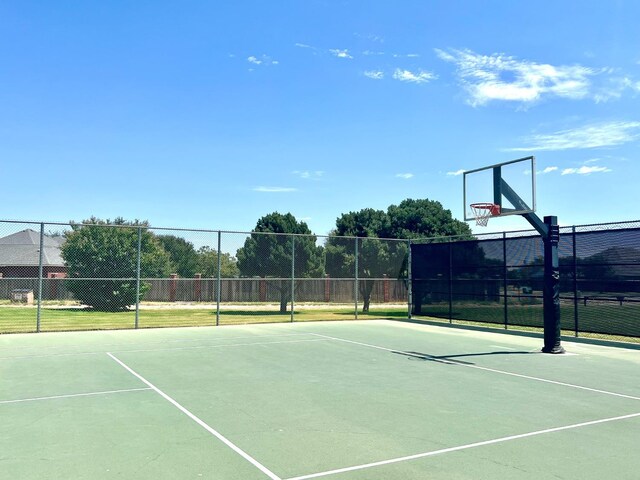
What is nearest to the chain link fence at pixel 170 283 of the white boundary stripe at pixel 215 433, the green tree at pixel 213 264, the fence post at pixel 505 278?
the green tree at pixel 213 264

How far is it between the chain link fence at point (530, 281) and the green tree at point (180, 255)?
9.55m

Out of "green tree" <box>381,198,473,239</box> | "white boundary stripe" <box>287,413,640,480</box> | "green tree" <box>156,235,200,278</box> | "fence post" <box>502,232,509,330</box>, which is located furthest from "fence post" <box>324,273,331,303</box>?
"white boundary stripe" <box>287,413,640,480</box>

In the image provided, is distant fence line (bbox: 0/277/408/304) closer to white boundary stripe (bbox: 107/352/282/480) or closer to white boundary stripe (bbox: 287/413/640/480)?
white boundary stripe (bbox: 107/352/282/480)

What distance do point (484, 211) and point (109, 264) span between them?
57.0 feet

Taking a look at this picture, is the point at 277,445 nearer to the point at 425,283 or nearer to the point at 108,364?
the point at 108,364

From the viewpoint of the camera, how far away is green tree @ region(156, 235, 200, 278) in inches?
888

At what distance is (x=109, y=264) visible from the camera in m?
24.0

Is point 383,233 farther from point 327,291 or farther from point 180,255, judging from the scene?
point 180,255

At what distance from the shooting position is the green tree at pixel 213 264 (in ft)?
73.9

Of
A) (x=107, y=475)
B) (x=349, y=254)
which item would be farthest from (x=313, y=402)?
(x=349, y=254)

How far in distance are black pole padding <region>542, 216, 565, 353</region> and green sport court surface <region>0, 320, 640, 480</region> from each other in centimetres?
50

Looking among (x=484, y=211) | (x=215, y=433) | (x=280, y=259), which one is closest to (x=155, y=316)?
(x=280, y=259)

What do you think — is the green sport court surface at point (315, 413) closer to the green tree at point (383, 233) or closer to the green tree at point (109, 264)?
the green tree at point (109, 264)

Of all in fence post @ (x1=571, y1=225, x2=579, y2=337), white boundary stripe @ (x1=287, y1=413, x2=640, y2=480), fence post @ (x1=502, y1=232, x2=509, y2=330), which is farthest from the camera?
fence post @ (x1=502, y1=232, x2=509, y2=330)
